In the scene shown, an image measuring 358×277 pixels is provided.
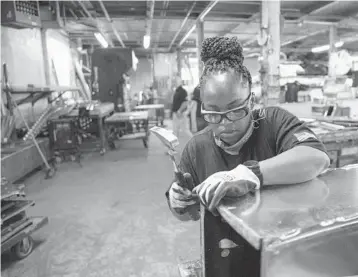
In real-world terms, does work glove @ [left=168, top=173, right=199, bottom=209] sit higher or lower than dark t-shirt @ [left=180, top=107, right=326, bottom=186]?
lower

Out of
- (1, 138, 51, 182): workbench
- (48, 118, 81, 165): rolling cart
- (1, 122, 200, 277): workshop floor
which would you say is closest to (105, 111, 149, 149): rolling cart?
(48, 118, 81, 165): rolling cart

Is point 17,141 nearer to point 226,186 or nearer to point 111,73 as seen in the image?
point 111,73

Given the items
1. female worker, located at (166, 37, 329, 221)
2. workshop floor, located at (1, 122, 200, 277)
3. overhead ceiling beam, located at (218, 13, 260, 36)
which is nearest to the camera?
female worker, located at (166, 37, 329, 221)

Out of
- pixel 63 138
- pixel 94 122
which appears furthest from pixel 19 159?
pixel 94 122

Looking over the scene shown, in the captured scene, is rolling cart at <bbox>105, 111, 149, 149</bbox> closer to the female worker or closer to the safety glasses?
the female worker

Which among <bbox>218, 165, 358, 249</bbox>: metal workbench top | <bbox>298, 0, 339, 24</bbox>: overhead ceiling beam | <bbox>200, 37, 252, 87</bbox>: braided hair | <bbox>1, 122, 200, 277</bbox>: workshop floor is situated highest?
<bbox>298, 0, 339, 24</bbox>: overhead ceiling beam

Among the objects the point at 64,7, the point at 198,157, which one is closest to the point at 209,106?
the point at 198,157

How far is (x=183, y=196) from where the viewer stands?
1.04 meters

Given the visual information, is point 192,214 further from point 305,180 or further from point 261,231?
point 261,231

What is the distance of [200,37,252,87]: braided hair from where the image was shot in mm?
1186

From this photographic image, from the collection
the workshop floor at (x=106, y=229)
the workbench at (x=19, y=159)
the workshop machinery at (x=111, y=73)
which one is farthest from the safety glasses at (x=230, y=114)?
the workshop machinery at (x=111, y=73)

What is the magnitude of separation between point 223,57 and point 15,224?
255 centimetres

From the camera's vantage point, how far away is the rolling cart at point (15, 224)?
8.55 feet

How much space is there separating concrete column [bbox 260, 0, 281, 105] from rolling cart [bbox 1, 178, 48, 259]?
3615 millimetres
